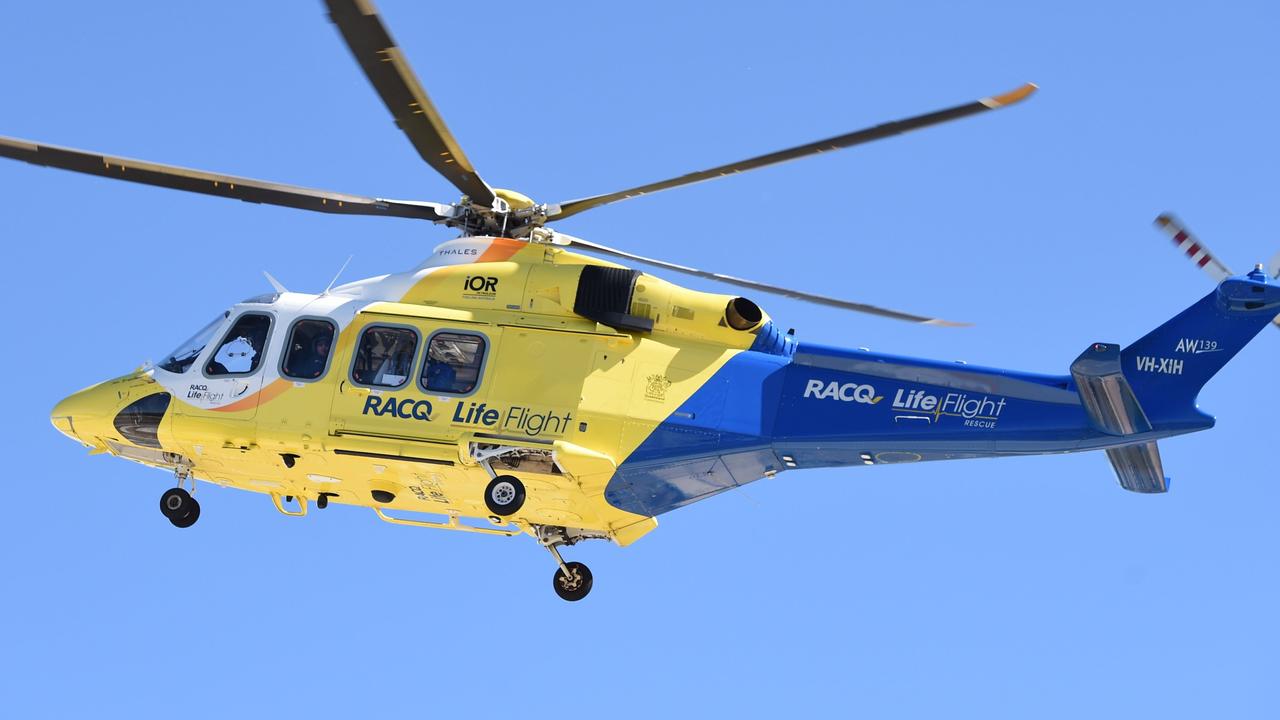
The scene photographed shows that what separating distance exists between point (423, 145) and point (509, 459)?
3370 mm

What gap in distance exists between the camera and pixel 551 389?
56.2 ft

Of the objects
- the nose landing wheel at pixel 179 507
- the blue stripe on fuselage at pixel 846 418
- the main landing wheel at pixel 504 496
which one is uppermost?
the blue stripe on fuselage at pixel 846 418

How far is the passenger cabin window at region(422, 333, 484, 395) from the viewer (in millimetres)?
17312

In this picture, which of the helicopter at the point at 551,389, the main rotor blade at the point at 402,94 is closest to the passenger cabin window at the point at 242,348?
the helicopter at the point at 551,389

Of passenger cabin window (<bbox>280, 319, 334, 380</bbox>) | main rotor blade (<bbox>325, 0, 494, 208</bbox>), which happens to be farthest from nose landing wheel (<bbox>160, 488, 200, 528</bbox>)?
main rotor blade (<bbox>325, 0, 494, 208</bbox>)

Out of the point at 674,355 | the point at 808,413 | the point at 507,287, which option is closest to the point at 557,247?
the point at 507,287

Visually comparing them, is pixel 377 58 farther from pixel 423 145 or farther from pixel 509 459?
pixel 509 459

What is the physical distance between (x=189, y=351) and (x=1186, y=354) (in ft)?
35.3

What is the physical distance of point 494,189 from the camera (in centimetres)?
1828

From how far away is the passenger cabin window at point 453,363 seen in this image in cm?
1731

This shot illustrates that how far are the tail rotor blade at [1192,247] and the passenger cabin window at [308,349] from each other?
28.8 feet

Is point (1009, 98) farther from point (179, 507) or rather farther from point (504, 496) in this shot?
point (179, 507)

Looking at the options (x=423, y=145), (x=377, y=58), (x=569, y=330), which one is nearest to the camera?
(x=377, y=58)

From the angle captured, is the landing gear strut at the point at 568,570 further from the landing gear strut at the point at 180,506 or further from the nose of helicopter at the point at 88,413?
the nose of helicopter at the point at 88,413
